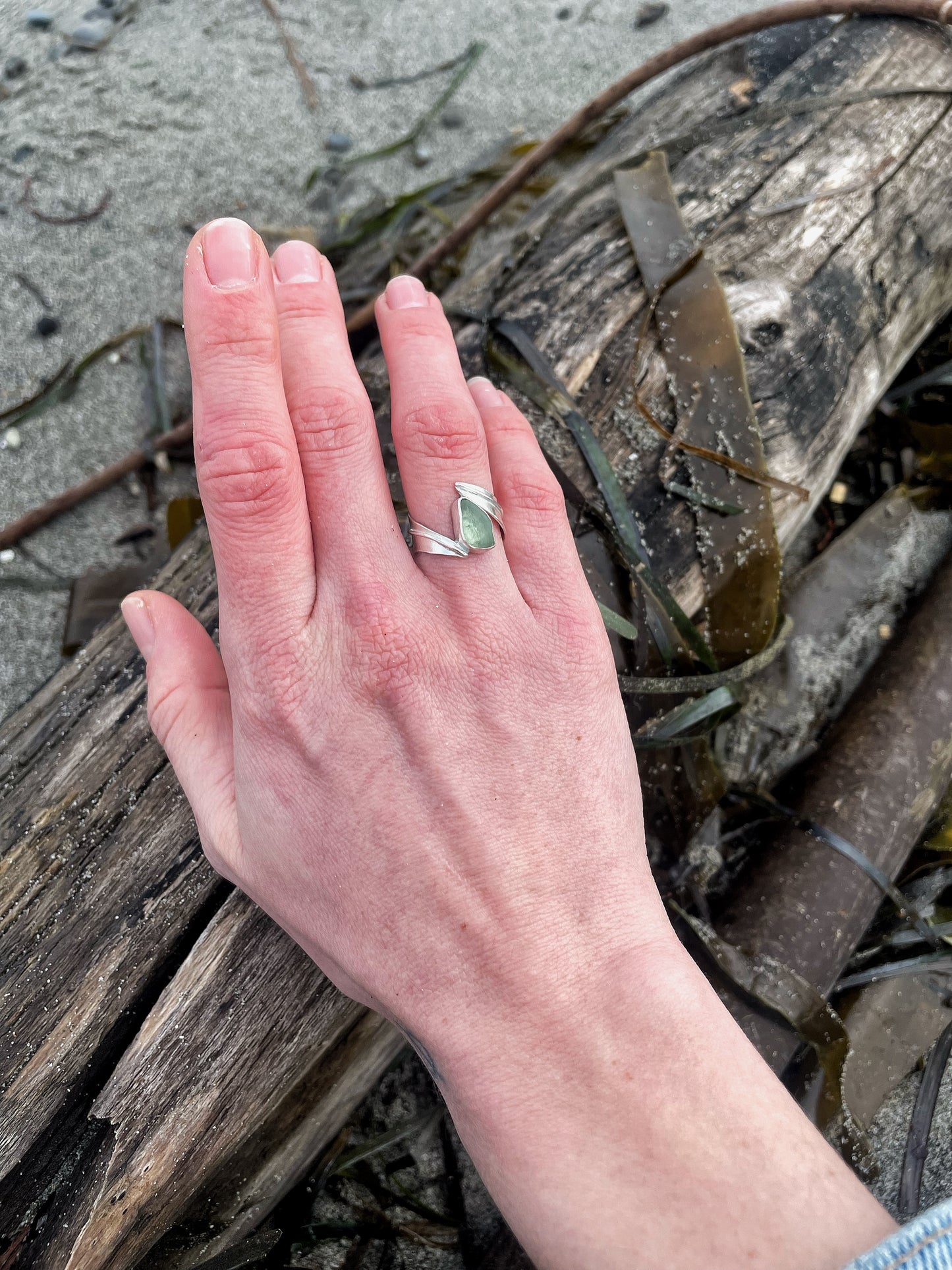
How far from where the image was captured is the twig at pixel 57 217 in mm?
3207

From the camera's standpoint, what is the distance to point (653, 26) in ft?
12.3

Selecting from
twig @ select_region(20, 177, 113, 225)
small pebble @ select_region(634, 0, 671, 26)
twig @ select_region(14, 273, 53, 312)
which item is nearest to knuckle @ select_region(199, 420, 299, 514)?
twig @ select_region(14, 273, 53, 312)

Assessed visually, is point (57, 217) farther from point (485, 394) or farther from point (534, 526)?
point (534, 526)

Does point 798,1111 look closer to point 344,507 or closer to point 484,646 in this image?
point 484,646

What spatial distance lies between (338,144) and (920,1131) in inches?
164

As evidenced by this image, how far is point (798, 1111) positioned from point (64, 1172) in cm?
133

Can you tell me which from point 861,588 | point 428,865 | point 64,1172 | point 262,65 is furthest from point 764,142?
point 64,1172

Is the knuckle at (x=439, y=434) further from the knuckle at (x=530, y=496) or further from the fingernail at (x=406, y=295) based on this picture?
the fingernail at (x=406, y=295)

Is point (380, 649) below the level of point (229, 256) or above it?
below

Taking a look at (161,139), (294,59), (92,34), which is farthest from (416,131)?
(92,34)

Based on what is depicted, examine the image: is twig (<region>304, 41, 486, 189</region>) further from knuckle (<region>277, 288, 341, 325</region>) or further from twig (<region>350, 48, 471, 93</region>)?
knuckle (<region>277, 288, 341, 325</region>)

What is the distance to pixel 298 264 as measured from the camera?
5.04 feet

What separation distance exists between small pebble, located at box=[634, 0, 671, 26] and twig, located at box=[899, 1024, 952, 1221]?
438 cm

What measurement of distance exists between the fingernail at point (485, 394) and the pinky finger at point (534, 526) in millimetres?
67
